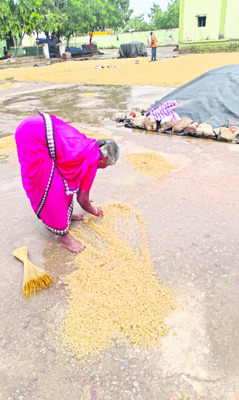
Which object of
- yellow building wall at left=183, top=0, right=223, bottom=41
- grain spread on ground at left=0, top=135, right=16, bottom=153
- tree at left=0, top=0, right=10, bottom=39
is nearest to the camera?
grain spread on ground at left=0, top=135, right=16, bottom=153

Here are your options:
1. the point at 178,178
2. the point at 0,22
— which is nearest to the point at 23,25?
the point at 0,22

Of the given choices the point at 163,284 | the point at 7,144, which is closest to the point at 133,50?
the point at 7,144

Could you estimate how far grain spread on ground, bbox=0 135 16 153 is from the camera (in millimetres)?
5058

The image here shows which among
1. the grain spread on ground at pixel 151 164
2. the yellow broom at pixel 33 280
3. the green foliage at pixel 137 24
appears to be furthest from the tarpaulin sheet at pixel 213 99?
the green foliage at pixel 137 24

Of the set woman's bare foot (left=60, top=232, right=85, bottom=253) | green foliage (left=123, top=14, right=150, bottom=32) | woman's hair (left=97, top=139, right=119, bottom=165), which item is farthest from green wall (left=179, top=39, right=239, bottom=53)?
green foliage (left=123, top=14, right=150, bottom=32)

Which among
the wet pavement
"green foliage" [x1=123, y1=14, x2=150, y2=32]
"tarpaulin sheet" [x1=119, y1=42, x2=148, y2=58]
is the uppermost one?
"green foliage" [x1=123, y1=14, x2=150, y2=32]

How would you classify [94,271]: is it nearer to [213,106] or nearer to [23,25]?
[213,106]

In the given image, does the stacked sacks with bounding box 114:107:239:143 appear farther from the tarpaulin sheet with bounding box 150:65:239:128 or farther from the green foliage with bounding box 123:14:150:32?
the green foliage with bounding box 123:14:150:32

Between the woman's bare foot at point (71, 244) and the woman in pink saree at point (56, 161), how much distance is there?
0.11 m

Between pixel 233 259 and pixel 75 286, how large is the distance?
125cm

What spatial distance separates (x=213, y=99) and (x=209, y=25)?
2240cm

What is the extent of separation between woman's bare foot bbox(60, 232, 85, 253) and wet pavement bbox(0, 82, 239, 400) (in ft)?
0.20

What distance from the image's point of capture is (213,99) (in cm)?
561

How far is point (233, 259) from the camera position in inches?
92.4
